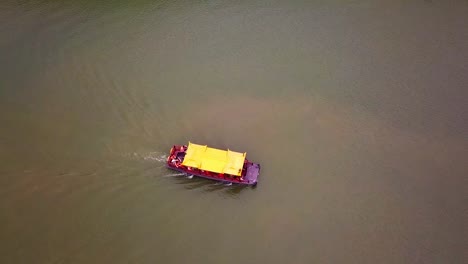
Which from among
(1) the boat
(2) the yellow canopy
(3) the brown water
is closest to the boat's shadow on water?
(3) the brown water

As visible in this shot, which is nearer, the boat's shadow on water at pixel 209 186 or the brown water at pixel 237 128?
the brown water at pixel 237 128

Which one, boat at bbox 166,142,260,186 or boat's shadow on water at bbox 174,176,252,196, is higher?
boat at bbox 166,142,260,186

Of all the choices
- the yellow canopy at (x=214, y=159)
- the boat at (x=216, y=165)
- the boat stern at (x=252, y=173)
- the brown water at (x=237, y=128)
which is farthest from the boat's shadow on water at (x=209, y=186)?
the yellow canopy at (x=214, y=159)

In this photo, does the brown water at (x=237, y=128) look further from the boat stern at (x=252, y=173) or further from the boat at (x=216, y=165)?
the boat at (x=216, y=165)

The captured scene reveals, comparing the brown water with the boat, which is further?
the boat

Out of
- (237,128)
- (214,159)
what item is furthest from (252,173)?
(237,128)

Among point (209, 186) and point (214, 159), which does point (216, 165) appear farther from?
point (209, 186)

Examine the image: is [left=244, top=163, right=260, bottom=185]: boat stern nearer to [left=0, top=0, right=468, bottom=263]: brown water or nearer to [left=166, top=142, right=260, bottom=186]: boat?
[left=166, top=142, right=260, bottom=186]: boat
